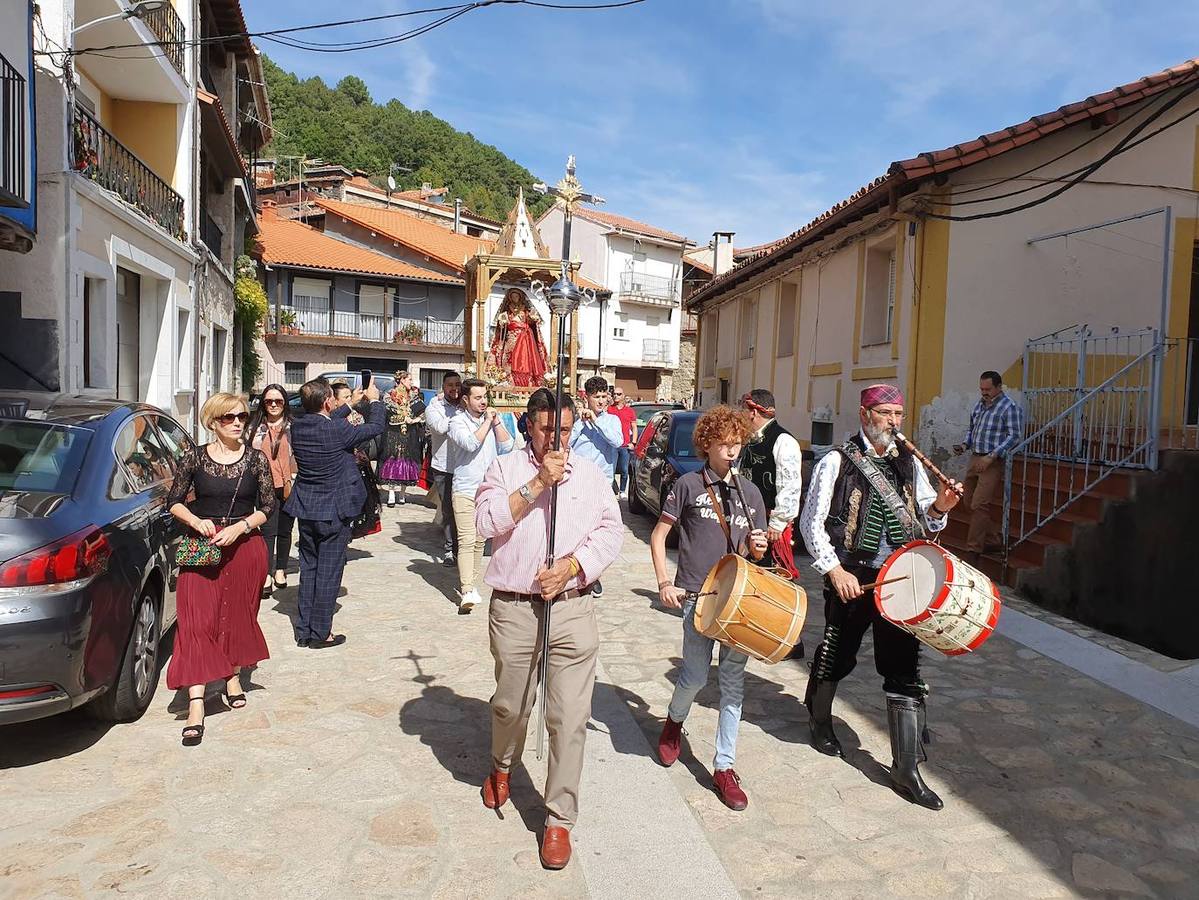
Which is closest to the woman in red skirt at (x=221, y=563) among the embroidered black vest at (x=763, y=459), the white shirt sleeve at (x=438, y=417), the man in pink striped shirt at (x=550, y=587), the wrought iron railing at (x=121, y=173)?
the man in pink striped shirt at (x=550, y=587)

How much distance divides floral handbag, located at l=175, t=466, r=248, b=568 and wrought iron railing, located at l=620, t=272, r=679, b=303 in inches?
1586

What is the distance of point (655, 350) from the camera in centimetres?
4594

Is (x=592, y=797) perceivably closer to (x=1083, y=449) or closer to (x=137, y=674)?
(x=137, y=674)

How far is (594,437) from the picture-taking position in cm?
796

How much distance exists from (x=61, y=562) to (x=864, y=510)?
11.7ft

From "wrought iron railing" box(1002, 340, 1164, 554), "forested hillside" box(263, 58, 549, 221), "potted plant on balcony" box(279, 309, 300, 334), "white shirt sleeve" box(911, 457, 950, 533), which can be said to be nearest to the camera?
"white shirt sleeve" box(911, 457, 950, 533)

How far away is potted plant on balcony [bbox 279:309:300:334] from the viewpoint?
3309 centimetres

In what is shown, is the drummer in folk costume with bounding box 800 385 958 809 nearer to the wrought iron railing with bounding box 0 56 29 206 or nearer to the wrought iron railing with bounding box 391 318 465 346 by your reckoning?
the wrought iron railing with bounding box 0 56 29 206

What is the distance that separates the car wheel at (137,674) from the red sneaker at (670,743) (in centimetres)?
266

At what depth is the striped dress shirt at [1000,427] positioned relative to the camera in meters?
8.62

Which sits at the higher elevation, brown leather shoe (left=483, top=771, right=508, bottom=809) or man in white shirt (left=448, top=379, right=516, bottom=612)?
man in white shirt (left=448, top=379, right=516, bottom=612)

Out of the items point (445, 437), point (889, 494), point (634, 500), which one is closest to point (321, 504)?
point (445, 437)

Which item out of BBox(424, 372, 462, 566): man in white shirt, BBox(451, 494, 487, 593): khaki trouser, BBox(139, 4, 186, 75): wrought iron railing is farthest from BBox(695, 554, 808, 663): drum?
BBox(139, 4, 186, 75): wrought iron railing

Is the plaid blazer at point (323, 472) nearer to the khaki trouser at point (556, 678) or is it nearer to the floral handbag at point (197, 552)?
the floral handbag at point (197, 552)
